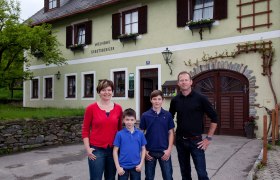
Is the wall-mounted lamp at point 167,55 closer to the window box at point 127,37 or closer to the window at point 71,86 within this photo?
the window box at point 127,37

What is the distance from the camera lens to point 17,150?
29.2 feet

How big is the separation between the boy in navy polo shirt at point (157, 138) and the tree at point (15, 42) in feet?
32.5

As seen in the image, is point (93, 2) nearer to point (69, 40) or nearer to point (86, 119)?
point (69, 40)

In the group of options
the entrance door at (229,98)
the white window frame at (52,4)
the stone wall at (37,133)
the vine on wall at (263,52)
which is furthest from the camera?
the white window frame at (52,4)

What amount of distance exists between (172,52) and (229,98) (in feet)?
9.66

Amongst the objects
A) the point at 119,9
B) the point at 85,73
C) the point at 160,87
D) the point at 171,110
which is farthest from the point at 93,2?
A: the point at 171,110

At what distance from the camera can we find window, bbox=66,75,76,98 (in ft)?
55.6

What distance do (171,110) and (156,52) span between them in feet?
30.0

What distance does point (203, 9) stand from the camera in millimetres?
11984

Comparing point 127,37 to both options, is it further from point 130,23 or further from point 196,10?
point 196,10

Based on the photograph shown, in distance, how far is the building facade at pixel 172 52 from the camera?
10516 mm

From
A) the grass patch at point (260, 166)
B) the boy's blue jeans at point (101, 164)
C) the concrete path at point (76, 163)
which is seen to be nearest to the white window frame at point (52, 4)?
the concrete path at point (76, 163)

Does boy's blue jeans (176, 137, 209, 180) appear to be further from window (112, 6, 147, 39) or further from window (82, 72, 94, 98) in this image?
window (82, 72, 94, 98)

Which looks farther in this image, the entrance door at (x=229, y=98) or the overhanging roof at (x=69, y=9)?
the overhanging roof at (x=69, y=9)
